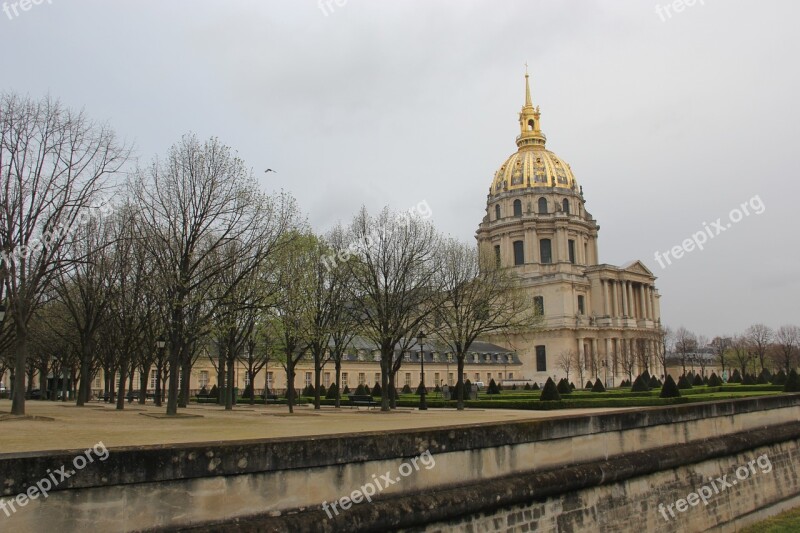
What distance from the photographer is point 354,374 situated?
77.7 metres

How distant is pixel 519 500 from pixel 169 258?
18176 mm

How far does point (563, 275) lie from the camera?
10412 centimetres

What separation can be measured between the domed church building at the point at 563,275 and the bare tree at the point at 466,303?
5653 centimetres

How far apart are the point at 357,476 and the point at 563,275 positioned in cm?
9773

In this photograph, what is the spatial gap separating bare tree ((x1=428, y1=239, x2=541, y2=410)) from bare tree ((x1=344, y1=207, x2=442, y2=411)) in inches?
65.9

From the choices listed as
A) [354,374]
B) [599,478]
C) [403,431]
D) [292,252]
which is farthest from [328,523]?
[354,374]

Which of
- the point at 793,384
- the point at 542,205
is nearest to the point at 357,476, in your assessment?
the point at 793,384

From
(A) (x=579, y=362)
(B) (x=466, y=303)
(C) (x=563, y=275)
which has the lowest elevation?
(A) (x=579, y=362)

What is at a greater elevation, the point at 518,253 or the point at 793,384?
the point at 518,253

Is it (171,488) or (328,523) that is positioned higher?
(171,488)

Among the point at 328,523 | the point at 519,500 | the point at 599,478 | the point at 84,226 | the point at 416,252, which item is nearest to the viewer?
the point at 328,523

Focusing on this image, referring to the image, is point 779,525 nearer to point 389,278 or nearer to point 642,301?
point 389,278

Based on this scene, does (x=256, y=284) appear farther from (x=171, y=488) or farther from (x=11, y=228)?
(x=171, y=488)

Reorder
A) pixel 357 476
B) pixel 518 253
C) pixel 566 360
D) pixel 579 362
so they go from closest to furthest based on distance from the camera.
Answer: pixel 357 476, pixel 579 362, pixel 566 360, pixel 518 253
